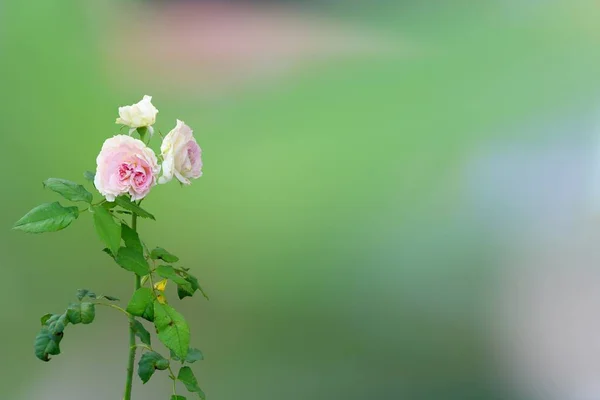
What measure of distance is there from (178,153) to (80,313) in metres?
0.33

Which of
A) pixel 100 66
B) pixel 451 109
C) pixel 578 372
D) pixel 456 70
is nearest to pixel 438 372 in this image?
pixel 578 372

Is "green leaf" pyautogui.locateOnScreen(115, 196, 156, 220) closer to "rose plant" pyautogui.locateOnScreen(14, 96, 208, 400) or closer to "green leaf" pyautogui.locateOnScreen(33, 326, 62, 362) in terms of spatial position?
"rose plant" pyautogui.locateOnScreen(14, 96, 208, 400)

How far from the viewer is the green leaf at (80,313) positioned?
0.93 m

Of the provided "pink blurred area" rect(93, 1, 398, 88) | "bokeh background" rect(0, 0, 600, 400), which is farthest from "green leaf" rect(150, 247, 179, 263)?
"pink blurred area" rect(93, 1, 398, 88)

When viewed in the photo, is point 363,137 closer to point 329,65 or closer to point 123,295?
point 329,65

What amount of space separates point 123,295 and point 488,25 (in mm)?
1384

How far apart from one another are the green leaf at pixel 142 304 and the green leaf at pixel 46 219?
0.55 feet

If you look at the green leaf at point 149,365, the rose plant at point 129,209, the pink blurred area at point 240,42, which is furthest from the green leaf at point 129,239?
the pink blurred area at point 240,42

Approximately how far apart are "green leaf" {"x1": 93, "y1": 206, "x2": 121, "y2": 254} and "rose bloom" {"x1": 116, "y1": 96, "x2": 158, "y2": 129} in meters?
0.17

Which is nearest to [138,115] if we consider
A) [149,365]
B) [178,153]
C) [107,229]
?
[178,153]

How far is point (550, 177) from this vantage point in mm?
1647

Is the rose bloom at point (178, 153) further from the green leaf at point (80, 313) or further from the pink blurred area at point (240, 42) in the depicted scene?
the pink blurred area at point (240, 42)

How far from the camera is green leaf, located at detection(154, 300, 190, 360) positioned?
2.96ft

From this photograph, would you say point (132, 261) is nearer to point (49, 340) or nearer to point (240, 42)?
point (49, 340)
